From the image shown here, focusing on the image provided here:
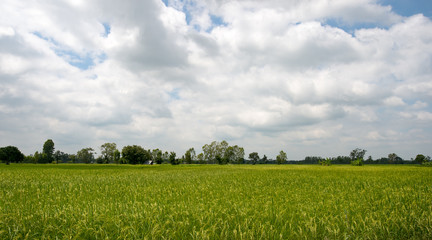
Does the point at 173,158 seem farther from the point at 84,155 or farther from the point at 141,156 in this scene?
the point at 84,155

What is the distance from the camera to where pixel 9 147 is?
10500cm

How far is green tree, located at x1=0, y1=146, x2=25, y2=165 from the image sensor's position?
101938 millimetres

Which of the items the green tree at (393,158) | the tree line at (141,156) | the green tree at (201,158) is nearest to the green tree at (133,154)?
the tree line at (141,156)

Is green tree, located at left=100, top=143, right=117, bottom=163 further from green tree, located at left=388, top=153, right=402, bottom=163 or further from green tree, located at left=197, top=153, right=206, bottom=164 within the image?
green tree, located at left=388, top=153, right=402, bottom=163

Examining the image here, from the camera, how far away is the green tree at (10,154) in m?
102

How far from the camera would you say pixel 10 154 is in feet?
342

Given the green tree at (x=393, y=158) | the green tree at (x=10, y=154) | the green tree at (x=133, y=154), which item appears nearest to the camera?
the green tree at (x=10, y=154)

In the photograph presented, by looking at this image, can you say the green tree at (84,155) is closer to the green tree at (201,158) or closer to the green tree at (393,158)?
the green tree at (201,158)

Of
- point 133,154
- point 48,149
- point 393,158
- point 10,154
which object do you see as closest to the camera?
point 10,154

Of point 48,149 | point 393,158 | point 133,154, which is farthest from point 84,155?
point 393,158

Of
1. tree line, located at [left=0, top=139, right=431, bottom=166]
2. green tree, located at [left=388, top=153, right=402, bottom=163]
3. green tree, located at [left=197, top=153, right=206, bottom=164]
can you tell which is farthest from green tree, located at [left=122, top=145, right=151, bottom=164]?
green tree, located at [left=388, top=153, right=402, bottom=163]

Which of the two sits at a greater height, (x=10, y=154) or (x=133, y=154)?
(x=133, y=154)

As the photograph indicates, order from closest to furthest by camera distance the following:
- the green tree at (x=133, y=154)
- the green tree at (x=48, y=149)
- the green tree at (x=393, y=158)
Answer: the green tree at (x=133, y=154)
the green tree at (x=48, y=149)
the green tree at (x=393, y=158)

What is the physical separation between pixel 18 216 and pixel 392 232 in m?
8.88
